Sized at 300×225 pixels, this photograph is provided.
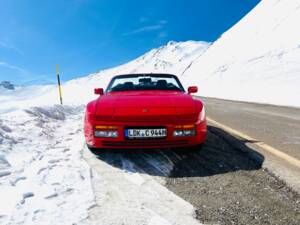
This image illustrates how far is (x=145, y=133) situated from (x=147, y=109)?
36 centimetres

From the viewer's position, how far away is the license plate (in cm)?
367

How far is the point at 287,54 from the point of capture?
114 feet

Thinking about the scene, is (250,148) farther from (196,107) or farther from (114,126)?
(114,126)

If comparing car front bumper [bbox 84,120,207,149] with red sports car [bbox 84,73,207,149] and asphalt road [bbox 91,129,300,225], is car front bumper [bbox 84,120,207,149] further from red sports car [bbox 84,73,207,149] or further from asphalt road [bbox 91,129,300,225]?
asphalt road [bbox 91,129,300,225]

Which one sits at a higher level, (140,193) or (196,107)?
(196,107)

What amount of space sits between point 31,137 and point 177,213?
147 inches

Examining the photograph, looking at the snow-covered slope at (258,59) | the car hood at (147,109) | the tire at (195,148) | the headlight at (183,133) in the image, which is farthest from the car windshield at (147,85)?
the snow-covered slope at (258,59)

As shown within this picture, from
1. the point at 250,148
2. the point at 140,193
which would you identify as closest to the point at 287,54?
the point at 250,148

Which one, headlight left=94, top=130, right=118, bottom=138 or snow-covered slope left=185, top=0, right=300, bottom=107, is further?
snow-covered slope left=185, top=0, right=300, bottom=107

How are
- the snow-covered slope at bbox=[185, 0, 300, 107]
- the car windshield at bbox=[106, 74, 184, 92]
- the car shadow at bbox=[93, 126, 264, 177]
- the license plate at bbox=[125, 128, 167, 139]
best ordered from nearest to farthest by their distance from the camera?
the car shadow at bbox=[93, 126, 264, 177] → the license plate at bbox=[125, 128, 167, 139] → the car windshield at bbox=[106, 74, 184, 92] → the snow-covered slope at bbox=[185, 0, 300, 107]

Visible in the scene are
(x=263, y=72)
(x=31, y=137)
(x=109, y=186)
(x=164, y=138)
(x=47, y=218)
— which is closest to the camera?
(x=47, y=218)

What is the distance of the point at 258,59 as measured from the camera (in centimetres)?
4012

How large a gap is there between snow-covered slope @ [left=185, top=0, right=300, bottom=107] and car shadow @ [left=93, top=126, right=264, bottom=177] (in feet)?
44.3


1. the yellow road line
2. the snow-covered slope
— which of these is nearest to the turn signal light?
the yellow road line
